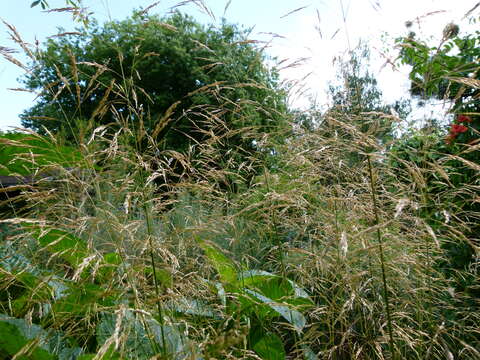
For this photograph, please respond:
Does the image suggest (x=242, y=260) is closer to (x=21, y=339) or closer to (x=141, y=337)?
(x=141, y=337)

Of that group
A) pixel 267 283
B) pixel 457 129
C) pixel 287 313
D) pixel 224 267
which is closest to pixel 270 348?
pixel 287 313

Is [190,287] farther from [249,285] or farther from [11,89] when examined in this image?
[11,89]

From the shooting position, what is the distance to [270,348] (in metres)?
1.57

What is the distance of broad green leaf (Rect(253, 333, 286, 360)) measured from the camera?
1559 mm

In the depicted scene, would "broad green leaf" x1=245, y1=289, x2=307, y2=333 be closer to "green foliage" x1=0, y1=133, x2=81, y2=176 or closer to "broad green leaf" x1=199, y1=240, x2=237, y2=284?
"broad green leaf" x1=199, y1=240, x2=237, y2=284

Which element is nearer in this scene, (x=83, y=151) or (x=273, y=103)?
(x=83, y=151)

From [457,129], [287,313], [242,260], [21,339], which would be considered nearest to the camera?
[21,339]

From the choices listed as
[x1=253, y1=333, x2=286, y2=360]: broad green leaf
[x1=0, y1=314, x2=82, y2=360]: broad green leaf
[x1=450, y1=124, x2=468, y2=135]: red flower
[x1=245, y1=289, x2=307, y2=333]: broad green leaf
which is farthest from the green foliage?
[x1=450, y1=124, x2=468, y2=135]: red flower

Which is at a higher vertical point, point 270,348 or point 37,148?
point 37,148

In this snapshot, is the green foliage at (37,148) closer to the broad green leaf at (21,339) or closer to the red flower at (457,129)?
the broad green leaf at (21,339)

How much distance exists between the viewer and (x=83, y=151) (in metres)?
1.29

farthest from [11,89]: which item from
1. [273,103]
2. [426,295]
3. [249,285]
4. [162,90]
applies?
[162,90]

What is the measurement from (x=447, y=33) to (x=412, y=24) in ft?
0.99

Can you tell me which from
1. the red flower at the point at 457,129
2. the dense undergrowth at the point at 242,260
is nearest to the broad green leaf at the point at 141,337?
the dense undergrowth at the point at 242,260
